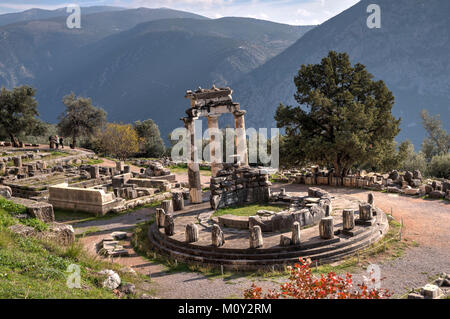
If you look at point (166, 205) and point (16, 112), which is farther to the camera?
point (16, 112)

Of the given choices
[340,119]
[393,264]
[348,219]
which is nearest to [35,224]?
[348,219]

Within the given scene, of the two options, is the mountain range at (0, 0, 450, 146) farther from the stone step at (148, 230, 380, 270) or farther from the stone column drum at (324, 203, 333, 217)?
the stone step at (148, 230, 380, 270)

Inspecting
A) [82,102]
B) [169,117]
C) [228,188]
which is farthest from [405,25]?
[228,188]

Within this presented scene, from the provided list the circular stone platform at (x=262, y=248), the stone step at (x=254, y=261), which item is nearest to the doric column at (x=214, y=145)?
the circular stone platform at (x=262, y=248)

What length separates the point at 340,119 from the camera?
86.4 feet

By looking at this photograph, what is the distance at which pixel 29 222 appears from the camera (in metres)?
13.1

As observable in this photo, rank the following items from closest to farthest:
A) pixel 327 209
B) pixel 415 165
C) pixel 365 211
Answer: pixel 365 211 < pixel 327 209 < pixel 415 165

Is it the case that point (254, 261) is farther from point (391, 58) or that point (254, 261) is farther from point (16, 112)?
point (391, 58)

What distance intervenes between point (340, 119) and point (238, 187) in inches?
415

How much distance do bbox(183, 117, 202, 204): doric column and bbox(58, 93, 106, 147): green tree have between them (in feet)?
108

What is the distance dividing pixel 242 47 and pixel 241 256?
16479 centimetres
